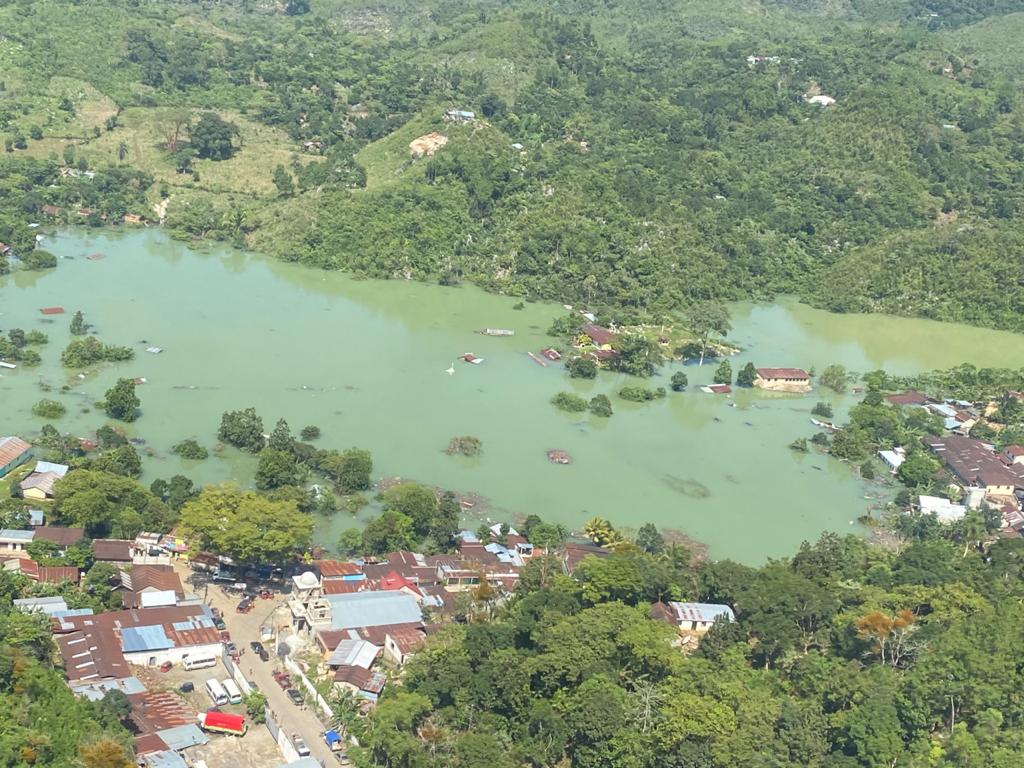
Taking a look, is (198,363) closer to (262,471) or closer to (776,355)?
(262,471)

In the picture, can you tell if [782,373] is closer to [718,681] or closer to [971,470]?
[971,470]

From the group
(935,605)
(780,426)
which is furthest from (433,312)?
(935,605)

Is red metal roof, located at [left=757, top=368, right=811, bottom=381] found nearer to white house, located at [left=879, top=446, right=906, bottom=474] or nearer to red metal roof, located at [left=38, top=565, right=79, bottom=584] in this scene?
white house, located at [left=879, top=446, right=906, bottom=474]

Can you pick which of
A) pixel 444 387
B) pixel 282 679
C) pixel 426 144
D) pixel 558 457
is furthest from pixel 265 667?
pixel 426 144

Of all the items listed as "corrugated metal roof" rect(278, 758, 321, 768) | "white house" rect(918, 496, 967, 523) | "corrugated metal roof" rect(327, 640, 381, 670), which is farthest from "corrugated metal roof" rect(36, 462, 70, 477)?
"white house" rect(918, 496, 967, 523)

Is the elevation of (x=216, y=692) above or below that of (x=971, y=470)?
above
